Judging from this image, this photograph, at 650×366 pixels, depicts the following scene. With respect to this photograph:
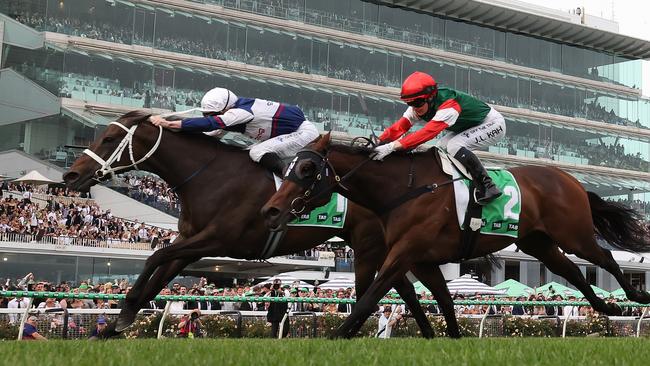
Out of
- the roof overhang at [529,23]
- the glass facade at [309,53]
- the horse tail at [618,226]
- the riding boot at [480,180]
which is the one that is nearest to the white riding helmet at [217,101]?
the riding boot at [480,180]

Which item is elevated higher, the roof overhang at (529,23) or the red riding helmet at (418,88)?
the roof overhang at (529,23)

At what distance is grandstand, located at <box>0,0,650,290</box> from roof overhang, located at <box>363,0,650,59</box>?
0.31 feet

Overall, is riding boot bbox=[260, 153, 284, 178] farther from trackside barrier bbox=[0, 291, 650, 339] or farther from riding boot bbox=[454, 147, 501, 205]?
trackside barrier bbox=[0, 291, 650, 339]

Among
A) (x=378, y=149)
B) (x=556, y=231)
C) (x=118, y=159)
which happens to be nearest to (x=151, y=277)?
(x=118, y=159)

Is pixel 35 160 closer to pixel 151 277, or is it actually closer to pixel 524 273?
pixel 524 273

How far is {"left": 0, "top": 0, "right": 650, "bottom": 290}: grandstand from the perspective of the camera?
40.0m

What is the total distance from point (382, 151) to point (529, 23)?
1987 inches

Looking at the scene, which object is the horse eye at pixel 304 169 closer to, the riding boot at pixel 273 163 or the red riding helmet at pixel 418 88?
the riding boot at pixel 273 163

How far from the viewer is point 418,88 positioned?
24.0 feet

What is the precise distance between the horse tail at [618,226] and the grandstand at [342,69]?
31129 millimetres

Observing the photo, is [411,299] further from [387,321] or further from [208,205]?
[387,321]

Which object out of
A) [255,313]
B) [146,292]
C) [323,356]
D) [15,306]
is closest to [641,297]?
[146,292]

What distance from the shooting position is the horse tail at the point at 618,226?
336 inches

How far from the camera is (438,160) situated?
7.18 meters
